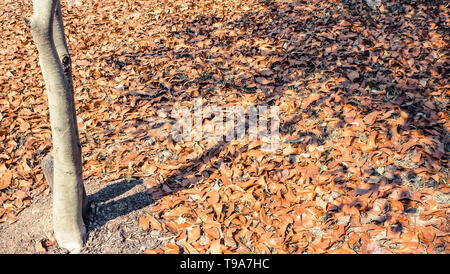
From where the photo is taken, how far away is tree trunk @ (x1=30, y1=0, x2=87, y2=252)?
7.46 feet

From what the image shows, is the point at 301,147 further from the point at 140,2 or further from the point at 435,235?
the point at 140,2

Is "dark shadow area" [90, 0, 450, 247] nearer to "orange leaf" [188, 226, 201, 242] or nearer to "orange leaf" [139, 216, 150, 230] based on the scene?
"orange leaf" [139, 216, 150, 230]

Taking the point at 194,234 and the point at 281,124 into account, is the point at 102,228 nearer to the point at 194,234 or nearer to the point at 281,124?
the point at 194,234

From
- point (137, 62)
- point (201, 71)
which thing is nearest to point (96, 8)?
point (137, 62)

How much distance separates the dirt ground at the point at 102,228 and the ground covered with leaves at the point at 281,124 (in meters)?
0.06

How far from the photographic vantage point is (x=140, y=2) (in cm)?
787

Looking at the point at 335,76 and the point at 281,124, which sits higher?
the point at 335,76

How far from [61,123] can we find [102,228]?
98 cm

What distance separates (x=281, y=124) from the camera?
403 centimetres

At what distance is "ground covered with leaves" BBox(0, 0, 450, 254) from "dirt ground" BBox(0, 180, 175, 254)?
0.18ft

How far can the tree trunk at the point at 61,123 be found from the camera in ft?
7.46

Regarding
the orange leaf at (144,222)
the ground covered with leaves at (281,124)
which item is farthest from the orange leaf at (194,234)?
the orange leaf at (144,222)

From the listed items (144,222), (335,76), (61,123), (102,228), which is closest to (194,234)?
(144,222)

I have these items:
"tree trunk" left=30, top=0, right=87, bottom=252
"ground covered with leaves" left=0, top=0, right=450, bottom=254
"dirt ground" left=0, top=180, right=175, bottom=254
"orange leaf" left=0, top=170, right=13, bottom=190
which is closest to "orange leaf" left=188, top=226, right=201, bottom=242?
"ground covered with leaves" left=0, top=0, right=450, bottom=254
